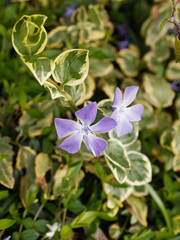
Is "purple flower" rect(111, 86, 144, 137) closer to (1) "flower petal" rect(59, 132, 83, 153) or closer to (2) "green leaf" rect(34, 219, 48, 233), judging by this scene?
(1) "flower petal" rect(59, 132, 83, 153)

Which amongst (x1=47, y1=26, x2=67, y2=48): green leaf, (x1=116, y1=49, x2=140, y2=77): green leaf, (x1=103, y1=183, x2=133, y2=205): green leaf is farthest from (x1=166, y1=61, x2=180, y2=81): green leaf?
(x1=103, y1=183, x2=133, y2=205): green leaf

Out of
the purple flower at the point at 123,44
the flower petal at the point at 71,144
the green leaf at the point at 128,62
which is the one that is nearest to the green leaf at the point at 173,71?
the green leaf at the point at 128,62

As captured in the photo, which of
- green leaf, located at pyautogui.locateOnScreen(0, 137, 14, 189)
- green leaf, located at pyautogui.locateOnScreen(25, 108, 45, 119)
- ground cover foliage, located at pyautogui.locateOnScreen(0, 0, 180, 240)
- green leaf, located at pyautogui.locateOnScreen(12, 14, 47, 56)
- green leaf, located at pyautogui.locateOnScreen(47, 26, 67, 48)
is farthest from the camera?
green leaf, located at pyautogui.locateOnScreen(47, 26, 67, 48)

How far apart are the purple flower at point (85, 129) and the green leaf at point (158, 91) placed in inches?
26.6

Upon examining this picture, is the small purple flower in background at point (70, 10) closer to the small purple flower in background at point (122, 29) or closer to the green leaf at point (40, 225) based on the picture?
the small purple flower in background at point (122, 29)

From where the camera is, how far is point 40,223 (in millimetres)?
824

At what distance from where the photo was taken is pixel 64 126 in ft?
2.01

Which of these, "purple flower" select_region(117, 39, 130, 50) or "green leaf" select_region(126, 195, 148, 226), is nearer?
"green leaf" select_region(126, 195, 148, 226)

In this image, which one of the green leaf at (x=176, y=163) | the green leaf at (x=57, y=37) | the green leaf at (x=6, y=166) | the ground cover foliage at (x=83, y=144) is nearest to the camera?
the ground cover foliage at (x=83, y=144)

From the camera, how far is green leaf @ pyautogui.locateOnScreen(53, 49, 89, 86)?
2.19 ft

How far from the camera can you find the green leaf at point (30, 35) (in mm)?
586

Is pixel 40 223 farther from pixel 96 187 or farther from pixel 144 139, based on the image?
pixel 144 139

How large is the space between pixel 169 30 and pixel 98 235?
1031 mm

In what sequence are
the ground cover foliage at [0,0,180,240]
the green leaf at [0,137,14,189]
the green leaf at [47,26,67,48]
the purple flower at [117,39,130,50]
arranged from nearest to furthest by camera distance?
the ground cover foliage at [0,0,180,240], the green leaf at [0,137,14,189], the green leaf at [47,26,67,48], the purple flower at [117,39,130,50]
